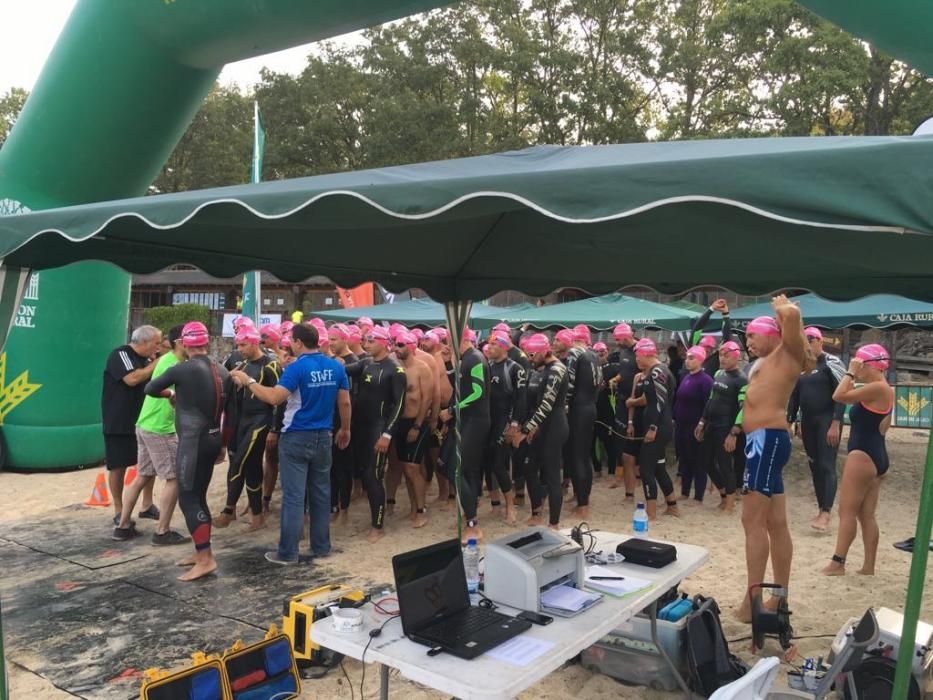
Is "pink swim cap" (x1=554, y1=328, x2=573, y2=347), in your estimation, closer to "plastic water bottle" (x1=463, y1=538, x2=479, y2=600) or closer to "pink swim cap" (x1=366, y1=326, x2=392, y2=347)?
"pink swim cap" (x1=366, y1=326, x2=392, y2=347)

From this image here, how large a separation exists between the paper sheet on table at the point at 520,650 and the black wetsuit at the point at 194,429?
3.26 metres

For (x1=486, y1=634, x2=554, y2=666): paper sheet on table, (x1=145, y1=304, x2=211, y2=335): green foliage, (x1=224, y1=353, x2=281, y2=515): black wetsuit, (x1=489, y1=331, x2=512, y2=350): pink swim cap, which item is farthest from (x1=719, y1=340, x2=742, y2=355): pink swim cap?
(x1=145, y1=304, x2=211, y2=335): green foliage

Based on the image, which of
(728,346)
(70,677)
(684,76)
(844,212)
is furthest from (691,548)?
(684,76)

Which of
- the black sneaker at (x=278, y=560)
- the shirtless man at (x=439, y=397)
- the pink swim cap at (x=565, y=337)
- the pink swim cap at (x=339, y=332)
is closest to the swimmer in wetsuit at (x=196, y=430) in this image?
the black sneaker at (x=278, y=560)

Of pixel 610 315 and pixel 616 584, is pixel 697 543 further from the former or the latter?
pixel 610 315

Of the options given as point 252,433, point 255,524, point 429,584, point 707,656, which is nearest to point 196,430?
point 252,433

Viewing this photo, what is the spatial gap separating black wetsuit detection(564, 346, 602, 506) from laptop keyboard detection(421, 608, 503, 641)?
4.44 meters

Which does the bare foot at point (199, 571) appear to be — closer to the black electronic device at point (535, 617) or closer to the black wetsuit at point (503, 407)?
the black wetsuit at point (503, 407)

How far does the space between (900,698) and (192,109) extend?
8.21 meters

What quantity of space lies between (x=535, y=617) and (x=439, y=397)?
172 inches

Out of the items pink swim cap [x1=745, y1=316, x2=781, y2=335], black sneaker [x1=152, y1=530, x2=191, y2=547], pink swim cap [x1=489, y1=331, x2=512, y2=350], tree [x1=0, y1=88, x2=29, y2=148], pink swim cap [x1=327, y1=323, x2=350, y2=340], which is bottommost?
black sneaker [x1=152, y1=530, x2=191, y2=547]

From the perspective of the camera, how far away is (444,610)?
2.69m

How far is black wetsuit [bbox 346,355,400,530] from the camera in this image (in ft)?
20.4

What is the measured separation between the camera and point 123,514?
6.13 m
